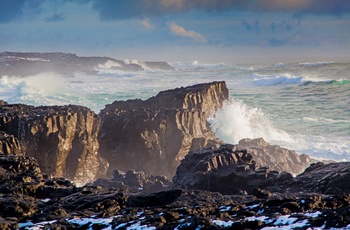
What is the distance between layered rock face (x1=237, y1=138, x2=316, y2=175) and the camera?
3412cm

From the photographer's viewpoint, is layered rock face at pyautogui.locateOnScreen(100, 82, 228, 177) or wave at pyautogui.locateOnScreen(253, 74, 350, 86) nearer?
layered rock face at pyautogui.locateOnScreen(100, 82, 228, 177)

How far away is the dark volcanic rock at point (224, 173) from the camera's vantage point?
2391cm

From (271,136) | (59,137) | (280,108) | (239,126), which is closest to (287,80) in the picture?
(280,108)

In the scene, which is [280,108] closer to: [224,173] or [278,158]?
[278,158]

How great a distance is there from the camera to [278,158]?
35906 mm

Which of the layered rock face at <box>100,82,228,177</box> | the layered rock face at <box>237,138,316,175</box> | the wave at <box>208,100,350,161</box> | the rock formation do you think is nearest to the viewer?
the rock formation

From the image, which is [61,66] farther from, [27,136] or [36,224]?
[36,224]

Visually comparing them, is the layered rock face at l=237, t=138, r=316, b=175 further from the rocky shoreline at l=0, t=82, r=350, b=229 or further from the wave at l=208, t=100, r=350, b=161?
the wave at l=208, t=100, r=350, b=161

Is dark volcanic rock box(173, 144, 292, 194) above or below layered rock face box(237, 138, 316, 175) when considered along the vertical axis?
above

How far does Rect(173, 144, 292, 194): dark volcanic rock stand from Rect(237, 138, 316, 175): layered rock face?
769cm

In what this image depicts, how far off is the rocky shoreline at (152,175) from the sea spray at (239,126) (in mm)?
994

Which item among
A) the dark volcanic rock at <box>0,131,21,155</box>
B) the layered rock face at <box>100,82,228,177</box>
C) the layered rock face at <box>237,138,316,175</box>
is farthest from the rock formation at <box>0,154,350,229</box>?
the layered rock face at <box>237,138,316,175</box>

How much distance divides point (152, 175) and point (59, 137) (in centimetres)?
509

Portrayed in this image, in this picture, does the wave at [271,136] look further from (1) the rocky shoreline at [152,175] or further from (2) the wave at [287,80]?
(2) the wave at [287,80]
